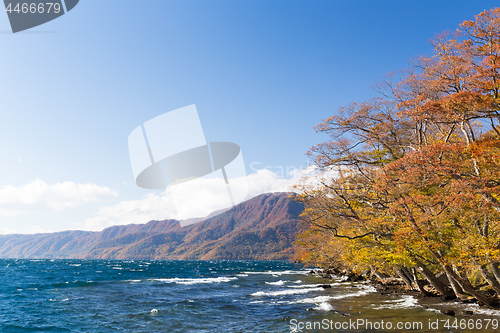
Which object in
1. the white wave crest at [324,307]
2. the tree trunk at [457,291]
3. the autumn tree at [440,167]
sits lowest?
the white wave crest at [324,307]

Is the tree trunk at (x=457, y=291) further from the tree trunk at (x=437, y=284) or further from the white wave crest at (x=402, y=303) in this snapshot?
the white wave crest at (x=402, y=303)

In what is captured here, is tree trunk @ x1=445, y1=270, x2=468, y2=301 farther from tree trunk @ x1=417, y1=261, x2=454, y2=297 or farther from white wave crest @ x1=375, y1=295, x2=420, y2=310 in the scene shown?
white wave crest @ x1=375, y1=295, x2=420, y2=310

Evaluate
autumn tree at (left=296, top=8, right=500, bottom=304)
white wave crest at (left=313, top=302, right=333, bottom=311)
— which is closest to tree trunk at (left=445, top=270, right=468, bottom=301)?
autumn tree at (left=296, top=8, right=500, bottom=304)

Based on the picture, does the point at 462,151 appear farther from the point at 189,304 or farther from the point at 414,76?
the point at 189,304

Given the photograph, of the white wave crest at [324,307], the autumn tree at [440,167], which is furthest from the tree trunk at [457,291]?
the white wave crest at [324,307]

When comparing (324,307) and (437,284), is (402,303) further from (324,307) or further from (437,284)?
(324,307)

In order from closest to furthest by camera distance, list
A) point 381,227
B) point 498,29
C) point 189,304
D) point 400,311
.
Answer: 1. point 498,29
2. point 400,311
3. point 381,227
4. point 189,304

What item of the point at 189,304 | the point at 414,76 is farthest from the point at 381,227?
the point at 189,304

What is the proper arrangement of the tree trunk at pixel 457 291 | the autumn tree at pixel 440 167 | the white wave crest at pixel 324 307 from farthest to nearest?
the white wave crest at pixel 324 307, the tree trunk at pixel 457 291, the autumn tree at pixel 440 167

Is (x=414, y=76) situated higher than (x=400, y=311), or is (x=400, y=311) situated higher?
(x=414, y=76)

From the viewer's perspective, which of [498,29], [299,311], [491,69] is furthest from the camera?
[299,311]

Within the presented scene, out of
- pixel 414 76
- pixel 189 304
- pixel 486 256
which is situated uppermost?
pixel 414 76

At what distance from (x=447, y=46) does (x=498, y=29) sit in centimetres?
184

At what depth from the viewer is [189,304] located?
24.5 m
